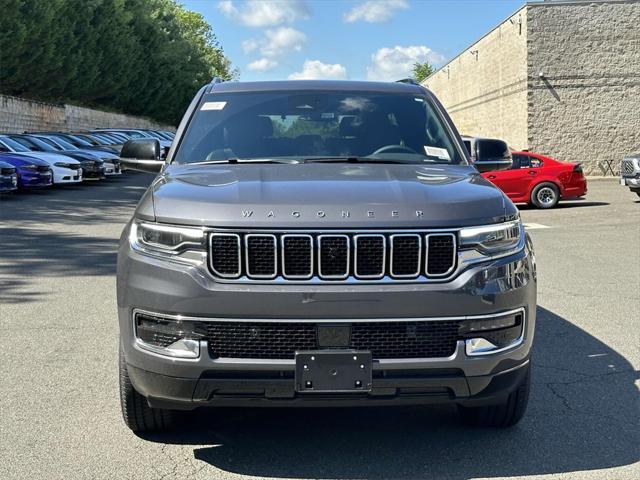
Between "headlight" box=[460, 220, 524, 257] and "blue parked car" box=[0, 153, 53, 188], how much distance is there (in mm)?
19128

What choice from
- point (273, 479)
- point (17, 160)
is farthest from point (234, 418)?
point (17, 160)

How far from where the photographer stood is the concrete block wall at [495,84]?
34406 millimetres

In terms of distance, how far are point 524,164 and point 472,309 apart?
17330mm

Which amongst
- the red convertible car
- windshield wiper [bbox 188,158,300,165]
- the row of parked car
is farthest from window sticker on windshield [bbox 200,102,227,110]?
the red convertible car

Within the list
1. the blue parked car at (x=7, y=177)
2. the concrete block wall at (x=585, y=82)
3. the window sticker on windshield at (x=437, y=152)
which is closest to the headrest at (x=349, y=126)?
the window sticker on windshield at (x=437, y=152)

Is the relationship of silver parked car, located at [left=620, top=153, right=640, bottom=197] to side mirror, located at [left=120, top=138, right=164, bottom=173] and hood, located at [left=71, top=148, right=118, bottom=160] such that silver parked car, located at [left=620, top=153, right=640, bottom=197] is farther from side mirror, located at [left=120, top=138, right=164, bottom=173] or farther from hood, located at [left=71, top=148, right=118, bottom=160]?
side mirror, located at [left=120, top=138, right=164, bottom=173]

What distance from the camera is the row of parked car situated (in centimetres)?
2134

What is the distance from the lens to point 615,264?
35.6ft

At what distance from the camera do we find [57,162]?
76.1 ft

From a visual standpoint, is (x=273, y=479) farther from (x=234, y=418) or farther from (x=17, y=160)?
(x=17, y=160)

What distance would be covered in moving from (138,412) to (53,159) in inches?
800

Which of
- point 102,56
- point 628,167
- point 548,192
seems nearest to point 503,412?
point 548,192

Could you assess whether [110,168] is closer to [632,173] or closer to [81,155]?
[81,155]

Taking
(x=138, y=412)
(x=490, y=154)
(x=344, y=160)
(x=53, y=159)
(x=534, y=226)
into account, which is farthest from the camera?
(x=53, y=159)
